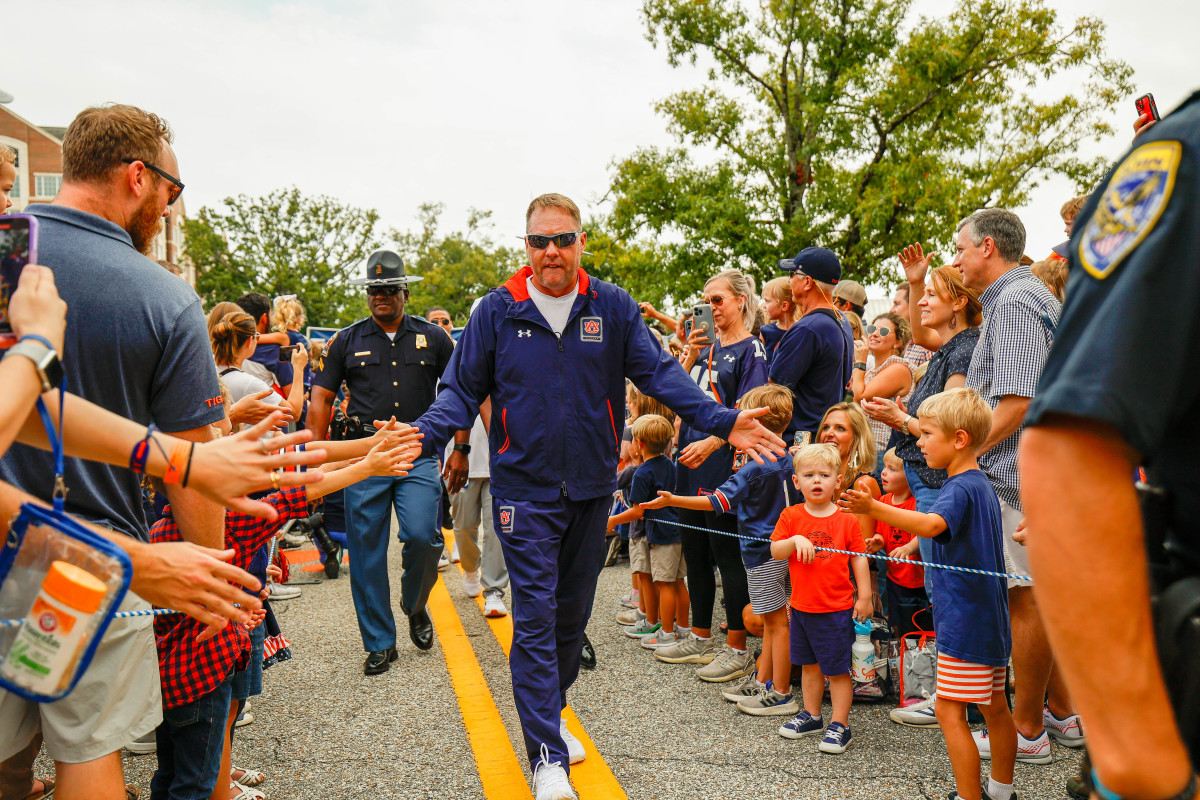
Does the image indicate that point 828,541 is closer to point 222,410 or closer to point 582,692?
point 582,692

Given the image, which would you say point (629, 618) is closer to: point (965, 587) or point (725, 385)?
point (725, 385)

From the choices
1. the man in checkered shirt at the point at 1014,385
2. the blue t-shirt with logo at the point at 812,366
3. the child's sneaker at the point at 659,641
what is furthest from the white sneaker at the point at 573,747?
the blue t-shirt with logo at the point at 812,366

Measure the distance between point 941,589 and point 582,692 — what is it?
2.14 m

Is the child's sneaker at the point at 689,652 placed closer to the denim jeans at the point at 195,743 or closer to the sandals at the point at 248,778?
the sandals at the point at 248,778

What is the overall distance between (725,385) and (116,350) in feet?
12.1

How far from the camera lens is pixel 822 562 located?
409 centimetres

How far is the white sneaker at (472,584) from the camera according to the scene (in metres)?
6.91

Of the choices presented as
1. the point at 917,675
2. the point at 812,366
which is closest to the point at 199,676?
the point at 917,675

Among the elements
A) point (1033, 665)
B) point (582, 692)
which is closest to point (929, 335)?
point (1033, 665)

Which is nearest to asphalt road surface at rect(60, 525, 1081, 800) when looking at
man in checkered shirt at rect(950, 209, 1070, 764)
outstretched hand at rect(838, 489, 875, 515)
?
man in checkered shirt at rect(950, 209, 1070, 764)

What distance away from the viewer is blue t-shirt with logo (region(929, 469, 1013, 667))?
325 cm

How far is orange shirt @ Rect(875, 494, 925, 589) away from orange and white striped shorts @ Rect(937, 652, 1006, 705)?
141 centimetres

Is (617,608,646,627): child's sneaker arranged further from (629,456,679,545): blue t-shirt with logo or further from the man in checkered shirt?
the man in checkered shirt

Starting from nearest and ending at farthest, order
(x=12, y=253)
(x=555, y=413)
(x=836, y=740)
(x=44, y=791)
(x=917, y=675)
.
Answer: (x=12, y=253) < (x=44, y=791) < (x=836, y=740) < (x=555, y=413) < (x=917, y=675)
